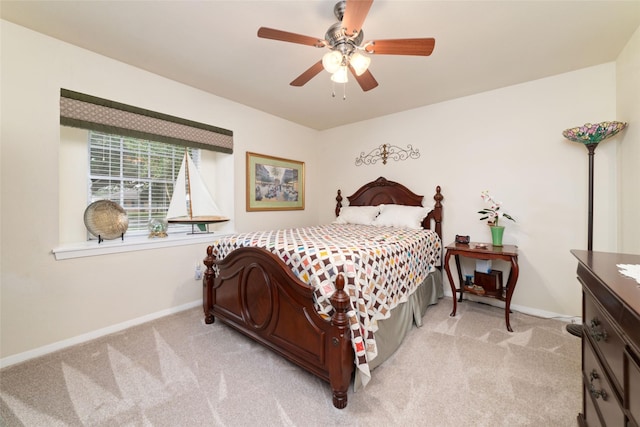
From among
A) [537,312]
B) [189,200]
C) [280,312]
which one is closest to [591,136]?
[537,312]

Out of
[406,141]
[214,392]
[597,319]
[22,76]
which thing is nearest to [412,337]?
[597,319]

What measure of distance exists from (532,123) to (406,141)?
4.48 ft

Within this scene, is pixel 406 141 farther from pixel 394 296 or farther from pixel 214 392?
pixel 214 392

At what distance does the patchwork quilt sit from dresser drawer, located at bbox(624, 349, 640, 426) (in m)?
1.01

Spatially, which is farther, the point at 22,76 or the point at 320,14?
the point at 22,76

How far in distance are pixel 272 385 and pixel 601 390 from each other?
160 cm

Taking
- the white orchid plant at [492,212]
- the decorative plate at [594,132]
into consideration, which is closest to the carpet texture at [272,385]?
the white orchid plant at [492,212]

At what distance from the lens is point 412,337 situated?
224cm

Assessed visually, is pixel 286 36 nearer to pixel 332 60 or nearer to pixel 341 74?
pixel 332 60

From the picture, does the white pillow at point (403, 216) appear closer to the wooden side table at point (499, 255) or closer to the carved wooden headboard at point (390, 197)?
the carved wooden headboard at point (390, 197)

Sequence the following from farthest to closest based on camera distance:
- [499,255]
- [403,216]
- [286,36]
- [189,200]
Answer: [403,216] < [189,200] < [499,255] < [286,36]

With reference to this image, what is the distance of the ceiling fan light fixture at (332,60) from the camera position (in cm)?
155

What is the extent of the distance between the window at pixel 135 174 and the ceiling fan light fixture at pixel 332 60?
7.29ft

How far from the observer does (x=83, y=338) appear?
2.20 metres
